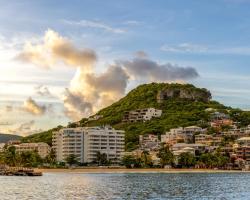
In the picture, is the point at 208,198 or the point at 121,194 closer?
the point at 208,198

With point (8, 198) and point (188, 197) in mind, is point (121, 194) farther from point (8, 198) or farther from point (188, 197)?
point (8, 198)

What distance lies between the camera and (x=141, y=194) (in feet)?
340

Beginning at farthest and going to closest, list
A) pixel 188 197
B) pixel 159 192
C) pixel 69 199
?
pixel 159 192
pixel 188 197
pixel 69 199

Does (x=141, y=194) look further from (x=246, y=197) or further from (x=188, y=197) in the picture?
(x=246, y=197)

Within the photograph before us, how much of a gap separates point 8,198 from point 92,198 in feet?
44.1

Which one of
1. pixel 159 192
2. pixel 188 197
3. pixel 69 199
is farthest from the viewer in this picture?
pixel 159 192

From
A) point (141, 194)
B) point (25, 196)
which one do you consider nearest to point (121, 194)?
point (141, 194)

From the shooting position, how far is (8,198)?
9475cm

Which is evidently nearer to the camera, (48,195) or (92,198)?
(92,198)

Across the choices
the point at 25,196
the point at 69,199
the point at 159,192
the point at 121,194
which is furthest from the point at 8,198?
the point at 159,192

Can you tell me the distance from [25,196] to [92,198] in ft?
39.4

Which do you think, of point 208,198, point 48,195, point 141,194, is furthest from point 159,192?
point 48,195

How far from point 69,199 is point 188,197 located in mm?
20276

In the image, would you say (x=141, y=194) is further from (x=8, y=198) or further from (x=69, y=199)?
(x=8, y=198)
